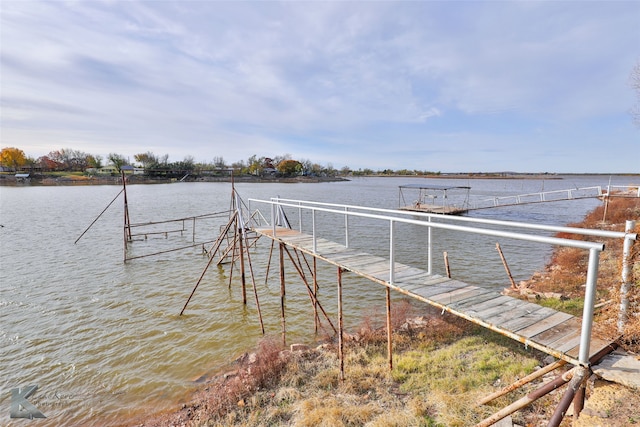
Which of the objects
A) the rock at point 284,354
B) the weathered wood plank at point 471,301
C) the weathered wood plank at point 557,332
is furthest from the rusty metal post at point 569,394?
the rock at point 284,354

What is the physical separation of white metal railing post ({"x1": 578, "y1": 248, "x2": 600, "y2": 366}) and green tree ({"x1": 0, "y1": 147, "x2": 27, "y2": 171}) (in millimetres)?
153209

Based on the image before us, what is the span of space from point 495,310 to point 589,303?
1.67 m

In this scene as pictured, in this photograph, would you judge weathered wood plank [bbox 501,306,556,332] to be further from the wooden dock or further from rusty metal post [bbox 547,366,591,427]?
rusty metal post [bbox 547,366,591,427]

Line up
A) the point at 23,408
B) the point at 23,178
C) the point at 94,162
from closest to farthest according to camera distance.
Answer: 1. the point at 23,408
2. the point at 23,178
3. the point at 94,162

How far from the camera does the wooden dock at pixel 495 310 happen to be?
12.5 ft

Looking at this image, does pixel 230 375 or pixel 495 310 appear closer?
pixel 495 310

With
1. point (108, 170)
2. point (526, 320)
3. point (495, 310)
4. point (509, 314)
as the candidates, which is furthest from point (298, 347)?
point (108, 170)

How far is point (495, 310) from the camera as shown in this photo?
4.69 meters

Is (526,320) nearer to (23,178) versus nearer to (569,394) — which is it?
(569,394)

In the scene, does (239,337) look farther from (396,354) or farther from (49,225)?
(49,225)

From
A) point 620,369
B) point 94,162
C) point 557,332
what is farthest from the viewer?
point 94,162

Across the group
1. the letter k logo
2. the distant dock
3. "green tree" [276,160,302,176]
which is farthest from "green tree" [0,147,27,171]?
the letter k logo

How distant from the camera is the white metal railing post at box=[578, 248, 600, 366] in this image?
120 inches

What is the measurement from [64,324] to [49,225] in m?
21.9
